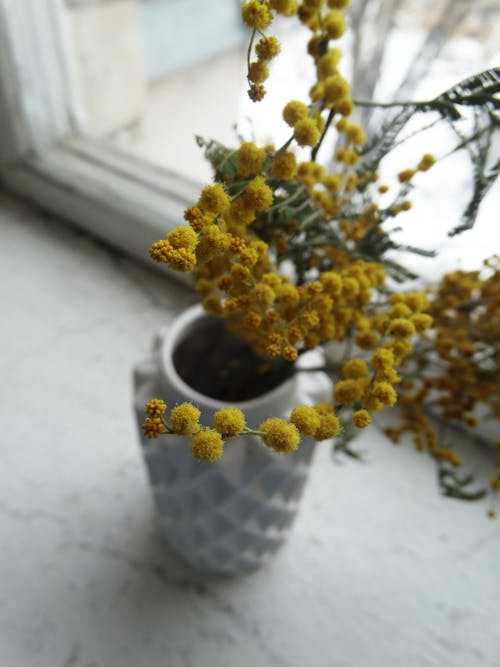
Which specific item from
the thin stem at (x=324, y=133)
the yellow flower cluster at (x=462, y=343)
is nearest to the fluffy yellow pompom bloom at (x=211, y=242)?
the thin stem at (x=324, y=133)

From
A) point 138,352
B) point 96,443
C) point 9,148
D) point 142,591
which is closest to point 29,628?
point 142,591

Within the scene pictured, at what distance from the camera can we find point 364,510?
72 centimetres

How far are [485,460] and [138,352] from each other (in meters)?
0.50

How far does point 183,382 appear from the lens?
0.51 metres

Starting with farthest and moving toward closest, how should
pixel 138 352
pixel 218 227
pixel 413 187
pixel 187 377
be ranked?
pixel 138 352 < pixel 187 377 < pixel 413 187 < pixel 218 227

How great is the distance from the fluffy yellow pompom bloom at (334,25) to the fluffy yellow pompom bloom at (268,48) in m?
0.07

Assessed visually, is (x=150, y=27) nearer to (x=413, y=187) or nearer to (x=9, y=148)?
(x=9, y=148)

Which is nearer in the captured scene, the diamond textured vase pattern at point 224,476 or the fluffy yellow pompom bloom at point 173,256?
the fluffy yellow pompom bloom at point 173,256

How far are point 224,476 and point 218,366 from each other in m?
0.13

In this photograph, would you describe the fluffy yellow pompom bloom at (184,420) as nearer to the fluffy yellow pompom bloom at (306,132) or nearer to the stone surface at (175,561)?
the fluffy yellow pompom bloom at (306,132)

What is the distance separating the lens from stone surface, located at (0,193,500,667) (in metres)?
0.60

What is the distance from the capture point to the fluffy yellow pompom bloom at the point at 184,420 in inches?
11.5

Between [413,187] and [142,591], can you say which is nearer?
[413,187]

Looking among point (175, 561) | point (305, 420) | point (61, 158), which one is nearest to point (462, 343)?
point (305, 420)
